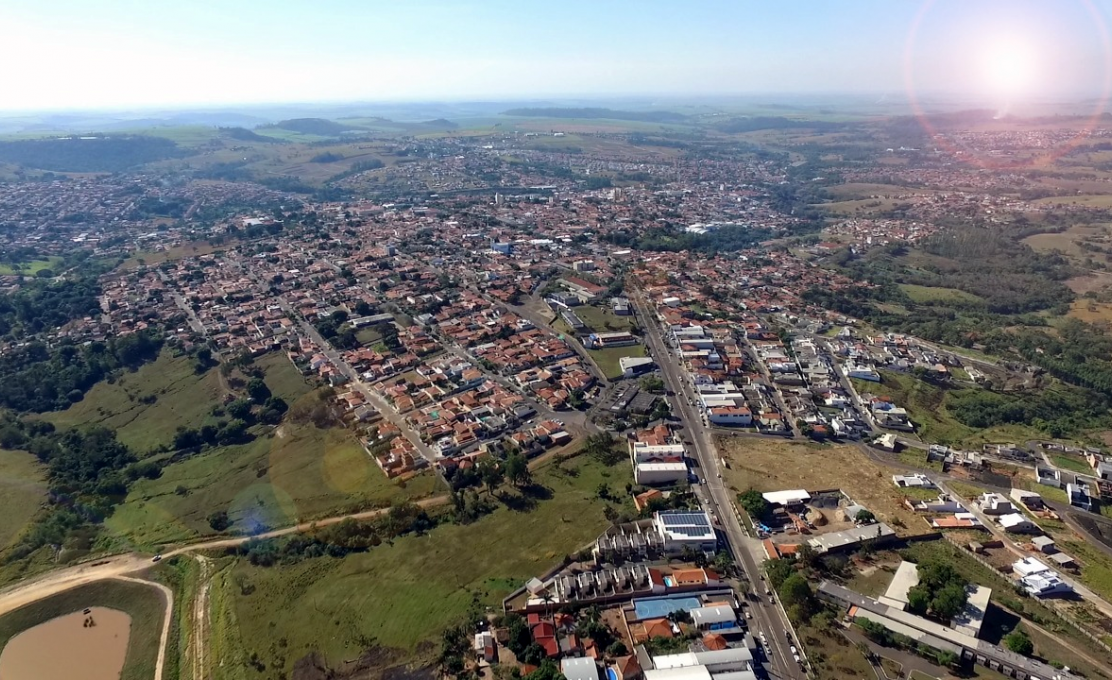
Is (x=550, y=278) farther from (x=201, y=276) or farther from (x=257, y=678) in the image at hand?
(x=257, y=678)

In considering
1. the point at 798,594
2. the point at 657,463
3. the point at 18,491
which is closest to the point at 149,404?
the point at 18,491

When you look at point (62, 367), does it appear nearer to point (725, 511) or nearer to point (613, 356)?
point (613, 356)

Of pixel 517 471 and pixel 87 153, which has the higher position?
pixel 87 153

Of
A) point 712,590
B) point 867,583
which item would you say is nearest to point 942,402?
point 867,583

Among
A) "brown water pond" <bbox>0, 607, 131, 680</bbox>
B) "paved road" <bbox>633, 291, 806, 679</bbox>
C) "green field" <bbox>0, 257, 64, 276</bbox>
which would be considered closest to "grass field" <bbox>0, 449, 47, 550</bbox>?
"brown water pond" <bbox>0, 607, 131, 680</bbox>

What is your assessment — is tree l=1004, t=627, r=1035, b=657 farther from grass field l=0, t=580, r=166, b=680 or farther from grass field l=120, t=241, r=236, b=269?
grass field l=120, t=241, r=236, b=269

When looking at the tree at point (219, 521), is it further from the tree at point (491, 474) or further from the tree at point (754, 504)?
the tree at point (754, 504)

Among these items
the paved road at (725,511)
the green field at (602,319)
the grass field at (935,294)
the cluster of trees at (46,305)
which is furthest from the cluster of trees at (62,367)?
the grass field at (935,294)
